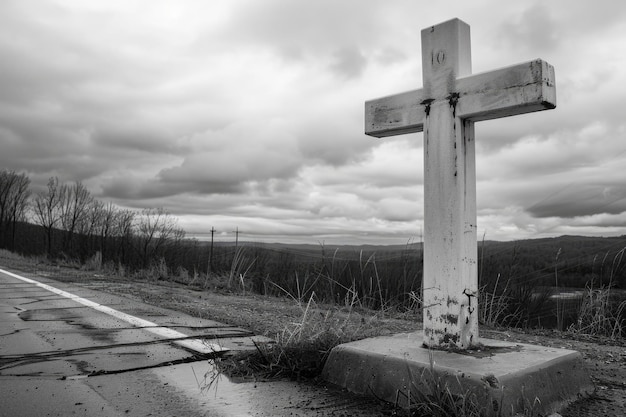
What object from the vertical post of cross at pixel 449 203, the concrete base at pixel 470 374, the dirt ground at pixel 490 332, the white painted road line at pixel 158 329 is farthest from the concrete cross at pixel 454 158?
the white painted road line at pixel 158 329

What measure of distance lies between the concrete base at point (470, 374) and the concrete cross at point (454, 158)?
0.26 metres

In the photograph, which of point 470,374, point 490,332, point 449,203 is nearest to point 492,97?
point 449,203

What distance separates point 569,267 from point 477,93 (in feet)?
17.3

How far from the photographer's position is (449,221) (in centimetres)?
302

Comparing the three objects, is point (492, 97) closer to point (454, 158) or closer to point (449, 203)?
point (454, 158)

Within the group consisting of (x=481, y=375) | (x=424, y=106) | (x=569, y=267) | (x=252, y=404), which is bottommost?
(x=252, y=404)

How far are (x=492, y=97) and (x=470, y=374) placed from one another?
1.52 metres

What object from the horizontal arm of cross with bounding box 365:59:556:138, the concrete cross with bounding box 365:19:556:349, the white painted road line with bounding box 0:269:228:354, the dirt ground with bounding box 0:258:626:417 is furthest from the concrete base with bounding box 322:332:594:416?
the horizontal arm of cross with bounding box 365:59:556:138

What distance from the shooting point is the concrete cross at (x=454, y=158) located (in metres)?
2.93

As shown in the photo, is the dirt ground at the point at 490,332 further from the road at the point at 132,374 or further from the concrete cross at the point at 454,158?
the concrete cross at the point at 454,158

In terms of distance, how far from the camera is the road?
2.65 metres

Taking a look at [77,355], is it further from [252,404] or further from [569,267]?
[569,267]

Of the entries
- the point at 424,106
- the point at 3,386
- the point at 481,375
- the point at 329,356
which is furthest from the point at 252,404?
the point at 424,106

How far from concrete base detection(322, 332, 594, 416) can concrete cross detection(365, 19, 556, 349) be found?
256 millimetres
